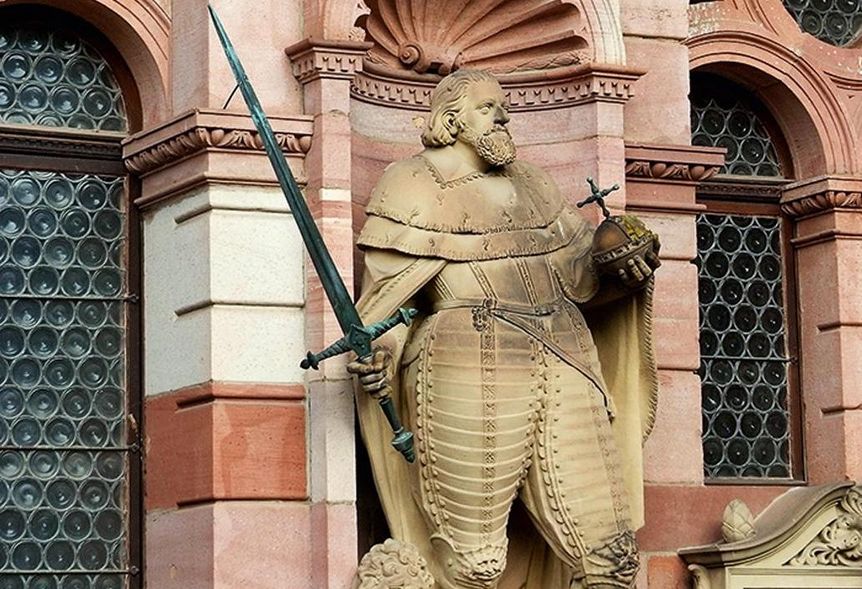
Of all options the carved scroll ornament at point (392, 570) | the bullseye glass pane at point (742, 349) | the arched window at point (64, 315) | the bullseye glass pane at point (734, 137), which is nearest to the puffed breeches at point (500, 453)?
the carved scroll ornament at point (392, 570)

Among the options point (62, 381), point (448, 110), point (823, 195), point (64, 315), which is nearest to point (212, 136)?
point (448, 110)

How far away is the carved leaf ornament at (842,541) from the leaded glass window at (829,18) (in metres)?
2.54

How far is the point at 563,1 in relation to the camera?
1261 centimetres

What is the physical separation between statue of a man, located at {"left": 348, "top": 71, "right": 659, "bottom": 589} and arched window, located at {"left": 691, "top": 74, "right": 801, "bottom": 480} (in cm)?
185

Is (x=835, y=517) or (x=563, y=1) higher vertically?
(x=563, y=1)

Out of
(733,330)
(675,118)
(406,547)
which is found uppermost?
(675,118)

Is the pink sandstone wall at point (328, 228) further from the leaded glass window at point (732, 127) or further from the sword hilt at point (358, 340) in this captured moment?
the sword hilt at point (358, 340)

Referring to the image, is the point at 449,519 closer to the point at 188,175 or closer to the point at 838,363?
the point at 188,175

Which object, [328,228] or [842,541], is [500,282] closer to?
[328,228]

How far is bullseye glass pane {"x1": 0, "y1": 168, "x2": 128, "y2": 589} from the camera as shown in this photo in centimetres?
1209

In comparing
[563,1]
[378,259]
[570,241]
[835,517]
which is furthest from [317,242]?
[835,517]

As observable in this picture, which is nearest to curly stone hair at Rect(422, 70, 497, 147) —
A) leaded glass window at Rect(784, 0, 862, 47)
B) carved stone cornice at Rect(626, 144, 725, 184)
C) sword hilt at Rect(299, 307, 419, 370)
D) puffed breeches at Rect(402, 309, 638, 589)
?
puffed breeches at Rect(402, 309, 638, 589)

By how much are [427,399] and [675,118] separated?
7.30 ft

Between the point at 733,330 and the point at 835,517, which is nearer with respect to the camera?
the point at 835,517
